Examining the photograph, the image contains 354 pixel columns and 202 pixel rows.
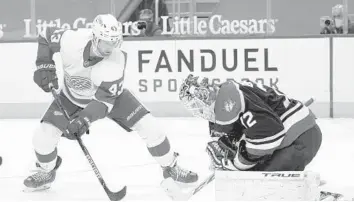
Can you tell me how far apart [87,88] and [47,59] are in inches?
9.7

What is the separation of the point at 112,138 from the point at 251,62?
6.22 ft

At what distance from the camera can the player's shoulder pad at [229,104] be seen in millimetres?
3039

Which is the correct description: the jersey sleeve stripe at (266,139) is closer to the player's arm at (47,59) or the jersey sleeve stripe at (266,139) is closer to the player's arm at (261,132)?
the player's arm at (261,132)

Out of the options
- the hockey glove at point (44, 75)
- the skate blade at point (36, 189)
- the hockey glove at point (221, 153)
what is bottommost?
the skate blade at point (36, 189)

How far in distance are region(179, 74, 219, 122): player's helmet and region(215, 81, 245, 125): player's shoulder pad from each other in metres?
0.03

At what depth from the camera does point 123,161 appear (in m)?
4.84

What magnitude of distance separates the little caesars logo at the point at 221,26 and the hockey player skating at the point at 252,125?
4070mm

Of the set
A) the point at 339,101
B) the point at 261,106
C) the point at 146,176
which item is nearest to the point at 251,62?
the point at 339,101

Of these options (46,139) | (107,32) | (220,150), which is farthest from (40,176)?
(220,150)

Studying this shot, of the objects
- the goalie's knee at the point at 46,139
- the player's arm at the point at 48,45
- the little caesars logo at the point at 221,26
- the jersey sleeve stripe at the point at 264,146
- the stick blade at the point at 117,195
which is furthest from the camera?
the little caesars logo at the point at 221,26

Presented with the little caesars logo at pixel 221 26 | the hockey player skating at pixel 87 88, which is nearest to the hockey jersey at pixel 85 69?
the hockey player skating at pixel 87 88

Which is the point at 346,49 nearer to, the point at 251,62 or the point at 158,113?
A: the point at 251,62

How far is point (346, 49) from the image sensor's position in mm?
7211

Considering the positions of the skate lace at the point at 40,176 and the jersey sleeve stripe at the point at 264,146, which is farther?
the skate lace at the point at 40,176
